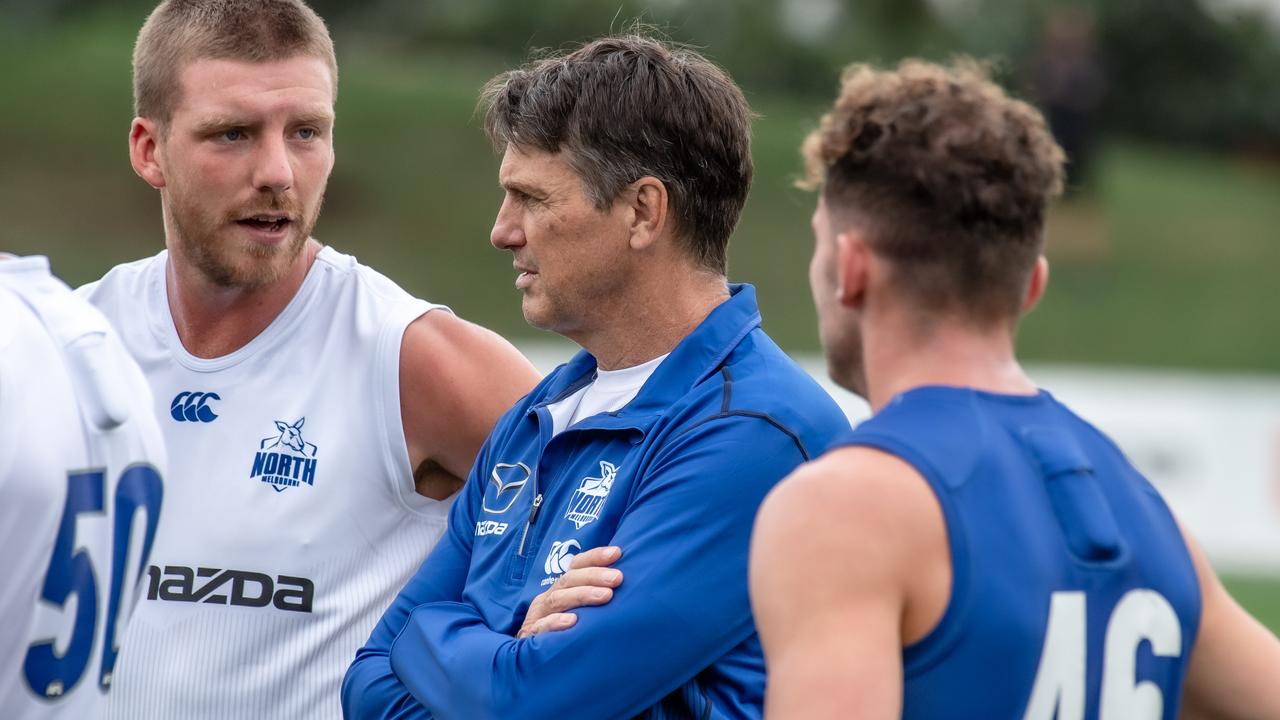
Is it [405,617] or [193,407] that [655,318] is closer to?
[405,617]

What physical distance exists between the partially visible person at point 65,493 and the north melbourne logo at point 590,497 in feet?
2.52

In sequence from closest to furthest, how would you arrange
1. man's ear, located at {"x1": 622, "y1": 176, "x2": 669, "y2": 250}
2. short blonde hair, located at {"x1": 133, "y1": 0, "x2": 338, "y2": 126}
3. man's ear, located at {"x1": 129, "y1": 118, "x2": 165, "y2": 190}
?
man's ear, located at {"x1": 622, "y1": 176, "x2": 669, "y2": 250} → short blonde hair, located at {"x1": 133, "y1": 0, "x2": 338, "y2": 126} → man's ear, located at {"x1": 129, "y1": 118, "x2": 165, "y2": 190}

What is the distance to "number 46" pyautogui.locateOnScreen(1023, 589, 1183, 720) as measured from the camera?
7.01 feet

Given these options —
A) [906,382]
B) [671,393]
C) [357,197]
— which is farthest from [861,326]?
[357,197]

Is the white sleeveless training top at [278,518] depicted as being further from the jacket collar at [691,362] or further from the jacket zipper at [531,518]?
the jacket collar at [691,362]

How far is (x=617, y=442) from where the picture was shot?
3.04m

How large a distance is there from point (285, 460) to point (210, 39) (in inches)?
37.2

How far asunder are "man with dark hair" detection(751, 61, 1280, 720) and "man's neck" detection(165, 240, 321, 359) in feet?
5.34

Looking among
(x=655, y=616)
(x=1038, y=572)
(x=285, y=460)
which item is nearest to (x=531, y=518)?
(x=655, y=616)

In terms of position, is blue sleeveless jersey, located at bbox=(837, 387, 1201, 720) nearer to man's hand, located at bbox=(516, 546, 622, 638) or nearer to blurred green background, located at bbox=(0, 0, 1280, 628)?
man's hand, located at bbox=(516, 546, 622, 638)

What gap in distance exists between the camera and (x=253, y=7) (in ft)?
11.7

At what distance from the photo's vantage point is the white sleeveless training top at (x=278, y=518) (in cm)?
339

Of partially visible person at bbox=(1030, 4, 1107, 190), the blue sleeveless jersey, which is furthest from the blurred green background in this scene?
the blue sleeveless jersey

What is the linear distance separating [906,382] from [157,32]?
7.02 ft
